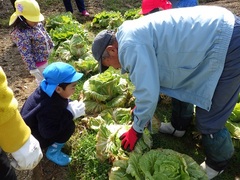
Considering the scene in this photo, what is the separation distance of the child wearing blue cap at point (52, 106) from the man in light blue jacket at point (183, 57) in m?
0.54

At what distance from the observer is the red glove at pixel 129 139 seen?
260 centimetres

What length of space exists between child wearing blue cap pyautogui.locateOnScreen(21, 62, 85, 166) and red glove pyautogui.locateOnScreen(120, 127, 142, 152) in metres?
0.68

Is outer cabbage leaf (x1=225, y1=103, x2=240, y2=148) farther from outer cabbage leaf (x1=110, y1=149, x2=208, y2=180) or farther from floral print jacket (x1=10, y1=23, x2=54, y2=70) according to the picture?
floral print jacket (x1=10, y1=23, x2=54, y2=70)

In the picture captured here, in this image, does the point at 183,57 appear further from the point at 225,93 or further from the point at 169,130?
the point at 169,130

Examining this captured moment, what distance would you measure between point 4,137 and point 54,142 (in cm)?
137

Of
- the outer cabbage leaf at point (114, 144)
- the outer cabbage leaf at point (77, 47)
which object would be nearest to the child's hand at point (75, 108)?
the outer cabbage leaf at point (114, 144)

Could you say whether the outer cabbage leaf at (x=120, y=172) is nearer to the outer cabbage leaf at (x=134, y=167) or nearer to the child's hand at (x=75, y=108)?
the outer cabbage leaf at (x=134, y=167)

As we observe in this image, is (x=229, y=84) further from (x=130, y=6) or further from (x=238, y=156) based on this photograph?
(x=130, y=6)

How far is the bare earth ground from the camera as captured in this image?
3.16 meters

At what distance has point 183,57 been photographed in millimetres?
2223

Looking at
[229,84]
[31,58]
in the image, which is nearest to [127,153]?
[229,84]

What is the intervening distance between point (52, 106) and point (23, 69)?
2.84 metres

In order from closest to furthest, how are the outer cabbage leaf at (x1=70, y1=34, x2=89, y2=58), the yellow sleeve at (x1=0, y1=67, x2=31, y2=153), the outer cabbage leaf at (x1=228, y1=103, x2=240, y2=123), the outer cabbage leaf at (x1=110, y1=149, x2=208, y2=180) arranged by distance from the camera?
the yellow sleeve at (x1=0, y1=67, x2=31, y2=153), the outer cabbage leaf at (x1=110, y1=149, x2=208, y2=180), the outer cabbage leaf at (x1=228, y1=103, x2=240, y2=123), the outer cabbage leaf at (x1=70, y1=34, x2=89, y2=58)

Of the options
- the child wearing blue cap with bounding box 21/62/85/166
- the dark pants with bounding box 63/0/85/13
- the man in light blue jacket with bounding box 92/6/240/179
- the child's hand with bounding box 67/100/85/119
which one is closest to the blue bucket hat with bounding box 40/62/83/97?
the child wearing blue cap with bounding box 21/62/85/166
